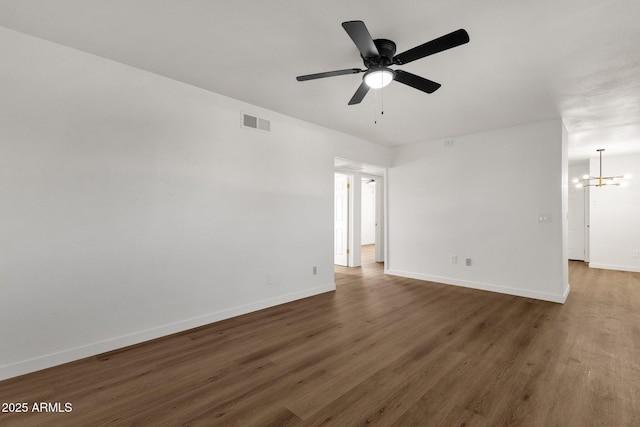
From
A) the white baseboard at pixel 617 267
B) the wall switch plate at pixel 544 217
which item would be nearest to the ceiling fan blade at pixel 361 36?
the wall switch plate at pixel 544 217

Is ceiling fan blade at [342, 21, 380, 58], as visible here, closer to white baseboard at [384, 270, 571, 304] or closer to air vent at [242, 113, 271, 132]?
air vent at [242, 113, 271, 132]

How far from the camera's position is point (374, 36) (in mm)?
2271

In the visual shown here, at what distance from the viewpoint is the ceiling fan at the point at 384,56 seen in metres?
1.82

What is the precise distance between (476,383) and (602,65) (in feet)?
9.96

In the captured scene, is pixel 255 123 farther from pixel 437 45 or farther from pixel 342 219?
pixel 342 219

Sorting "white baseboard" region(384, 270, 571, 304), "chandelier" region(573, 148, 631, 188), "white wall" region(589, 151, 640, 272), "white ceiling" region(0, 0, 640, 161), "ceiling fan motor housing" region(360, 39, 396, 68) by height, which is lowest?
"white baseboard" region(384, 270, 571, 304)

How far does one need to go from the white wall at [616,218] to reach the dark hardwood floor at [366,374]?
386 cm

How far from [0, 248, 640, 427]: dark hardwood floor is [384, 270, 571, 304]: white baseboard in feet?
1.64

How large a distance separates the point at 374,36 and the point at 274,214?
8.12 feet

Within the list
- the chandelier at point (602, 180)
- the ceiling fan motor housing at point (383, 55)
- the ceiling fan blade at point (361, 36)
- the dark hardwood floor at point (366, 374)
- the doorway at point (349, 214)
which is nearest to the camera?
the ceiling fan blade at point (361, 36)

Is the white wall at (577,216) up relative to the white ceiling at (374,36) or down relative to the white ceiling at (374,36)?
down

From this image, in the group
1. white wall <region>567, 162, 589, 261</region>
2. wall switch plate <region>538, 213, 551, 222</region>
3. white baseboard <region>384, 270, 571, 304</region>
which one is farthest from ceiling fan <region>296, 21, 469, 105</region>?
white wall <region>567, 162, 589, 261</region>

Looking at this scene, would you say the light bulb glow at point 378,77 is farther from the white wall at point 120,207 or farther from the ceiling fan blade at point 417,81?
the white wall at point 120,207

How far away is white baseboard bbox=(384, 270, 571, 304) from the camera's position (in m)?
4.23
